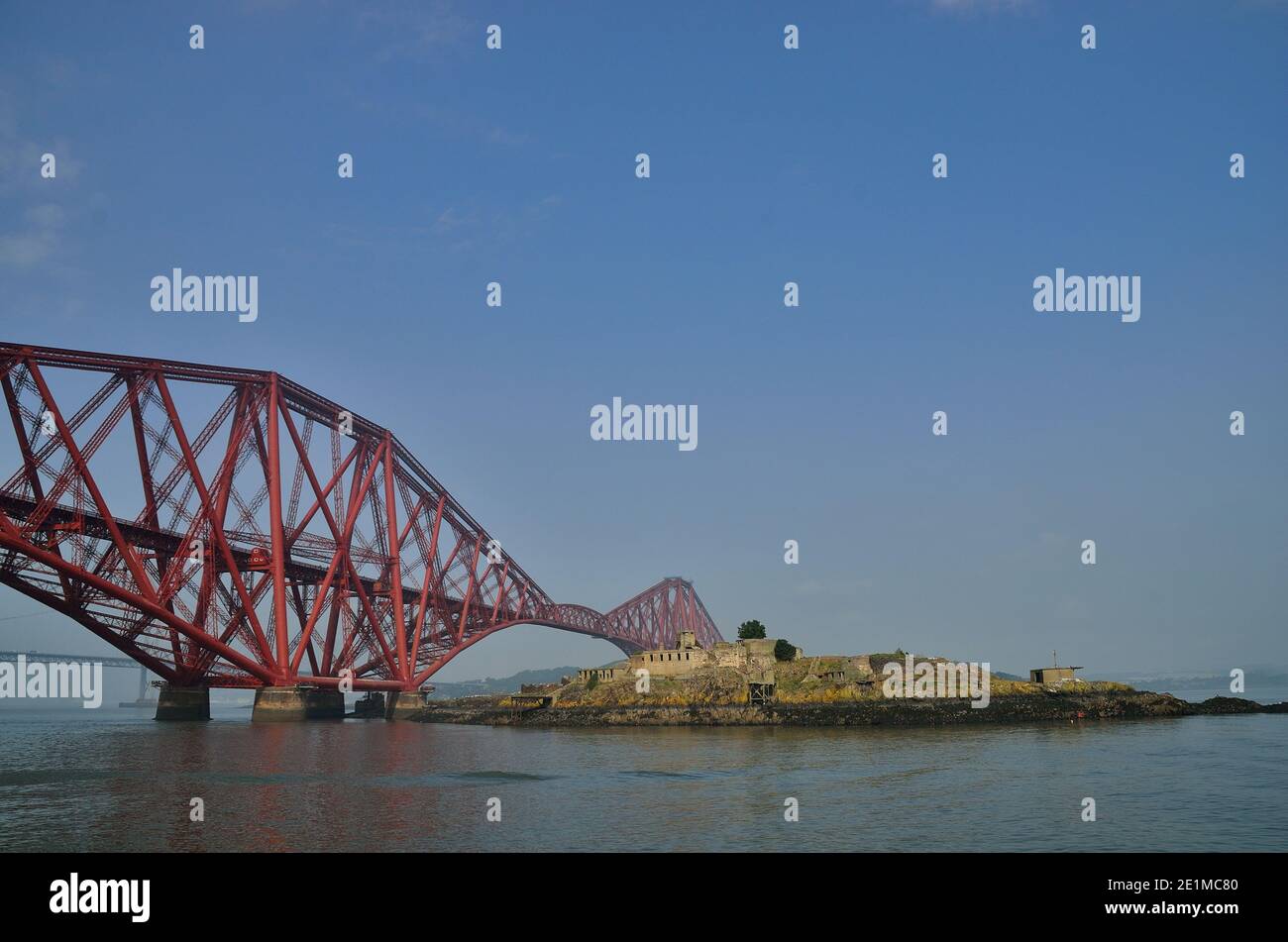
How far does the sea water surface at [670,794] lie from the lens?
27.2 m

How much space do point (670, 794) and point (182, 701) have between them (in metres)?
72.8

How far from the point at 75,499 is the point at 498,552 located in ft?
289

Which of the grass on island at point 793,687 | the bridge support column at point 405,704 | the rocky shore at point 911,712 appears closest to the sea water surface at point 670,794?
the rocky shore at point 911,712

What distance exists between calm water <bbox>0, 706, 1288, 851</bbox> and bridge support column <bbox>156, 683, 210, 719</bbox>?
25.5 metres

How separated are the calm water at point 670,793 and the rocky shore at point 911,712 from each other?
16.3m

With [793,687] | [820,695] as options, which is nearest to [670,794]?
[820,695]

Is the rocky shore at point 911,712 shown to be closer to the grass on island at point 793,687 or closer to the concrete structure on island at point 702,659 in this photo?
the grass on island at point 793,687

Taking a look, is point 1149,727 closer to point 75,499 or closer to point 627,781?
point 627,781

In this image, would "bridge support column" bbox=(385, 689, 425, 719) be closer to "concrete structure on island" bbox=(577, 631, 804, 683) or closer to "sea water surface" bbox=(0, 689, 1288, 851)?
"concrete structure on island" bbox=(577, 631, 804, 683)

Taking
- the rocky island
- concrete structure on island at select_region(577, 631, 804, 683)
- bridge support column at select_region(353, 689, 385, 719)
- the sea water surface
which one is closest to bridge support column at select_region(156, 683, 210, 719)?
the sea water surface
